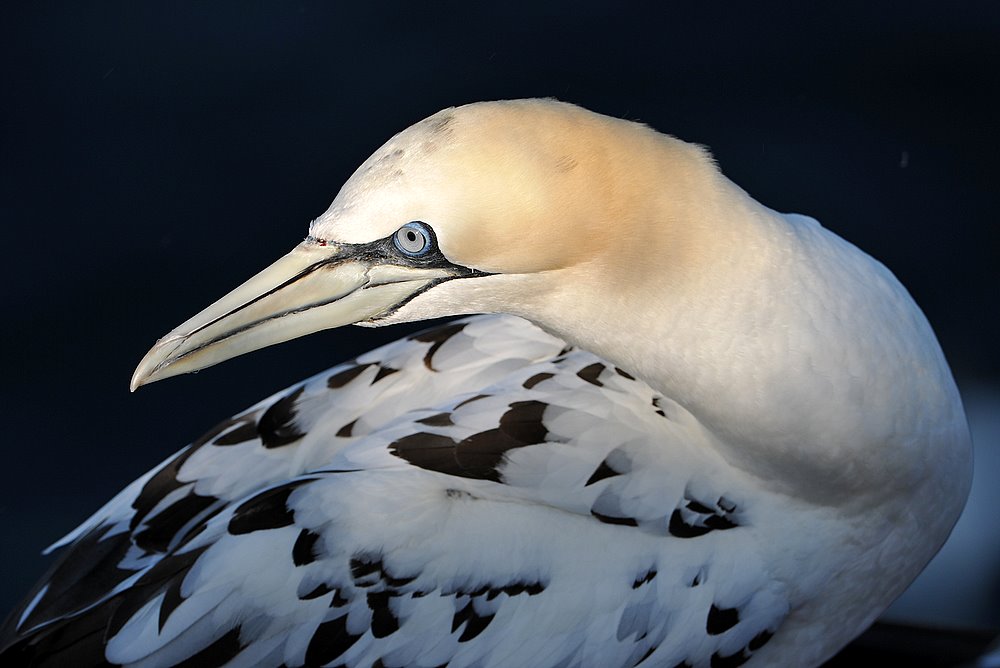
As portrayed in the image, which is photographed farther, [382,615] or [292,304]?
[382,615]

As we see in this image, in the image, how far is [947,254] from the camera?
18.4 ft

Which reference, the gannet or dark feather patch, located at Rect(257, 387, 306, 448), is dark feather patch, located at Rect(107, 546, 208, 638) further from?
dark feather patch, located at Rect(257, 387, 306, 448)

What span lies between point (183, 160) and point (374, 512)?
132 inches

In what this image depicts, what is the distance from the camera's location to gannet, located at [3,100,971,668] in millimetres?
2650

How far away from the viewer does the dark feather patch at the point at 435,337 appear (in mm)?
3641

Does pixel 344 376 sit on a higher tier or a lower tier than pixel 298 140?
lower

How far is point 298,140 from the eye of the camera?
6.01 meters

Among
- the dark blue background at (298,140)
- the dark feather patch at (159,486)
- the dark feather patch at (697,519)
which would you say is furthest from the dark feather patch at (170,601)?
the dark blue background at (298,140)

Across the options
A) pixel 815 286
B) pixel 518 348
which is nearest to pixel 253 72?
pixel 518 348

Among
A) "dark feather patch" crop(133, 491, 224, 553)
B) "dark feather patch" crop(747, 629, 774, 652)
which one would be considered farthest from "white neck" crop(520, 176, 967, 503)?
"dark feather patch" crop(133, 491, 224, 553)

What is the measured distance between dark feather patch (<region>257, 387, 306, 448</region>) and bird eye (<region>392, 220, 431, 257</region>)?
1.10 m

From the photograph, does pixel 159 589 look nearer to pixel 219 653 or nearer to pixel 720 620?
pixel 219 653

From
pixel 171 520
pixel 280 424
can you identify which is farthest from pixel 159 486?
pixel 280 424

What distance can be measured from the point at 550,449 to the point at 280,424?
32.9 inches
